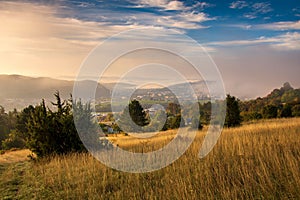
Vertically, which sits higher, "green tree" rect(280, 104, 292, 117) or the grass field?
"green tree" rect(280, 104, 292, 117)

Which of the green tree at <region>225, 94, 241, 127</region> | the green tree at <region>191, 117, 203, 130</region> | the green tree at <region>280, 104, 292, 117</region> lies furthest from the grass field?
the green tree at <region>280, 104, 292, 117</region>

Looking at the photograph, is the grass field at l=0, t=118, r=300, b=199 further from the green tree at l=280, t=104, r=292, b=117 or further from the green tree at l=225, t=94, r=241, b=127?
the green tree at l=280, t=104, r=292, b=117

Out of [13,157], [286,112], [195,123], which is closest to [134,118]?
[195,123]

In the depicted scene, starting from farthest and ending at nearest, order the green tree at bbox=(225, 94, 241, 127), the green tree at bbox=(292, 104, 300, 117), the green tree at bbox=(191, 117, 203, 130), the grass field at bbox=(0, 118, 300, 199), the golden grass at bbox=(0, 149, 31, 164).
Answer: the green tree at bbox=(292, 104, 300, 117), the green tree at bbox=(225, 94, 241, 127), the green tree at bbox=(191, 117, 203, 130), the golden grass at bbox=(0, 149, 31, 164), the grass field at bbox=(0, 118, 300, 199)

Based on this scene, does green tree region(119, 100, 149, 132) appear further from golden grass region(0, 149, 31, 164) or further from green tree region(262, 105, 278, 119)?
golden grass region(0, 149, 31, 164)

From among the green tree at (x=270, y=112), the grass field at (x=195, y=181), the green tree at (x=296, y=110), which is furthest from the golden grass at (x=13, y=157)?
the green tree at (x=296, y=110)

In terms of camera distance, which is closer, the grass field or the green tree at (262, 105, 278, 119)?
the grass field

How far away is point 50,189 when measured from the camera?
6.68 m

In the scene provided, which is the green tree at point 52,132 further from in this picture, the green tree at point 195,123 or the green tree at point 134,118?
the green tree at point 134,118

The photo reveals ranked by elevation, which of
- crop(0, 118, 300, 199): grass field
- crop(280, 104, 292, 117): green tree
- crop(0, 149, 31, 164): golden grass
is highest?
crop(280, 104, 292, 117): green tree

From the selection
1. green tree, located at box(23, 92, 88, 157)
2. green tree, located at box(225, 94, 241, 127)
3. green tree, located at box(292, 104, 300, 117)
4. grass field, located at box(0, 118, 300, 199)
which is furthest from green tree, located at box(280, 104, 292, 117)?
green tree, located at box(23, 92, 88, 157)

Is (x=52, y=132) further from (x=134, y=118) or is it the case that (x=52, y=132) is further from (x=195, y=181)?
(x=134, y=118)

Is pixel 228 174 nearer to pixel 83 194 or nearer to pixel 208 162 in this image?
pixel 208 162

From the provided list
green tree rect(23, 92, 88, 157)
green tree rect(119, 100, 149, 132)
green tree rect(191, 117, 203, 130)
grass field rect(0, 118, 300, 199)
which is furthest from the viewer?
green tree rect(119, 100, 149, 132)
